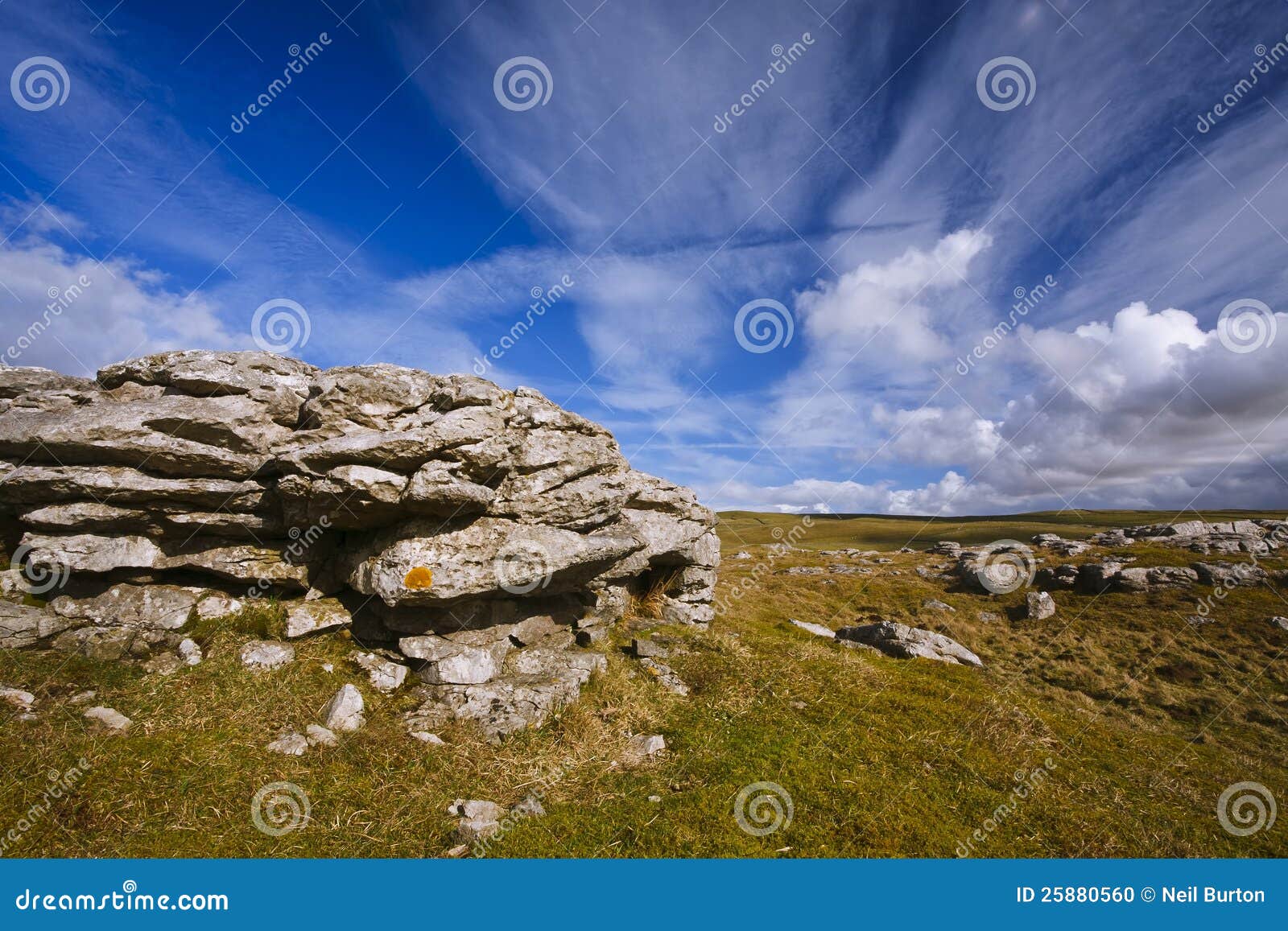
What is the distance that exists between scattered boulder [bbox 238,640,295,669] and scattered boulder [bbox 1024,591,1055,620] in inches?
1670

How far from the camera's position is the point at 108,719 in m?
9.46

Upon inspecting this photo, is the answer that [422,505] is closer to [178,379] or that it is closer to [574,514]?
[574,514]

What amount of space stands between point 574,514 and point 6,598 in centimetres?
1284

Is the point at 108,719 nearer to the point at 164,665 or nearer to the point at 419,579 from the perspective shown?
the point at 164,665

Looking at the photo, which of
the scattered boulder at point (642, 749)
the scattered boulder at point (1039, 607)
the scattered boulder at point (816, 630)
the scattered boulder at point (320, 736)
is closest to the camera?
the scattered boulder at point (320, 736)

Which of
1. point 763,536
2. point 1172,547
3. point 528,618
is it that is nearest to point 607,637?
point 528,618

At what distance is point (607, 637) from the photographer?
1625cm

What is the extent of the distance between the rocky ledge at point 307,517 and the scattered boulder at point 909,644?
12.1m

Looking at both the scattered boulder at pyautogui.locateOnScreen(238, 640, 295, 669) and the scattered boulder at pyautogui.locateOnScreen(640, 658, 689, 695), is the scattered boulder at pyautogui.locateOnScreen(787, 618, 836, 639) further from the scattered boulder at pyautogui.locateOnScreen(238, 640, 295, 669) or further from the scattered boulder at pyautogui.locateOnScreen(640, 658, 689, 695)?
the scattered boulder at pyautogui.locateOnScreen(238, 640, 295, 669)

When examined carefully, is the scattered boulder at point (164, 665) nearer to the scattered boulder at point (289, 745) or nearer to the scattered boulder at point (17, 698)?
the scattered boulder at point (17, 698)

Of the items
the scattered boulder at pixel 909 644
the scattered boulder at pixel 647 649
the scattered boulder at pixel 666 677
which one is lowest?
the scattered boulder at pixel 666 677

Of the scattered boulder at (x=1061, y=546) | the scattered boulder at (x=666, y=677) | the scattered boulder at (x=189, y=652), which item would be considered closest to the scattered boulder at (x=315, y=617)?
the scattered boulder at (x=189, y=652)

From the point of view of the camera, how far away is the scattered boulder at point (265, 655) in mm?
11672

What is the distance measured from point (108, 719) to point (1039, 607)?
46039 millimetres
